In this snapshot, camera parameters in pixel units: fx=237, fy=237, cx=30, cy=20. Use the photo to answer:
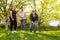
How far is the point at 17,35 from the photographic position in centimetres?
1705

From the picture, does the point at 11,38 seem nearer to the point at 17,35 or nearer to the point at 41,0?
the point at 17,35

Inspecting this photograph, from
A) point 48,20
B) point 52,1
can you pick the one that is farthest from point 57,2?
point 48,20

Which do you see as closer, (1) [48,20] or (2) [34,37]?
(2) [34,37]

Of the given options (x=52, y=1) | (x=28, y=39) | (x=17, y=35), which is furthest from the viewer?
(x=52, y=1)

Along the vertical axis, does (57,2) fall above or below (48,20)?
above

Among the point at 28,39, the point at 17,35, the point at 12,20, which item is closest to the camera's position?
the point at 28,39

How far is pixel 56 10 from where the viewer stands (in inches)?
1912

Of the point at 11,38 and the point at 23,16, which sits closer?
the point at 11,38

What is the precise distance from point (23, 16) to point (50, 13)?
3075 centimetres

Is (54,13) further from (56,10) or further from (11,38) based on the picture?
(11,38)

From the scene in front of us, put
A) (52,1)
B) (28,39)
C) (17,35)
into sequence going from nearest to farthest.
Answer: (28,39), (17,35), (52,1)

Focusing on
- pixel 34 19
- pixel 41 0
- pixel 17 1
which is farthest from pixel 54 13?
pixel 34 19

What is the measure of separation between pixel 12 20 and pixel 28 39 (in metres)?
3.45

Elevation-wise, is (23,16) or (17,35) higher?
(23,16)
